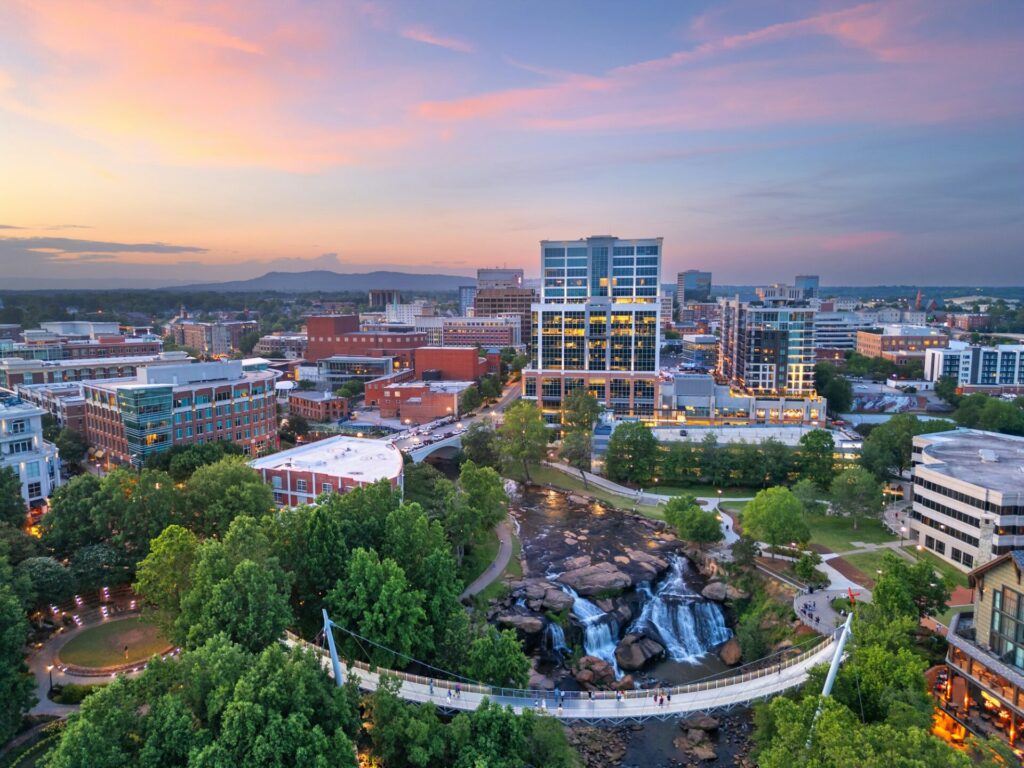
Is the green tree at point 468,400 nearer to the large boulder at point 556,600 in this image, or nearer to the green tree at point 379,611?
the large boulder at point 556,600

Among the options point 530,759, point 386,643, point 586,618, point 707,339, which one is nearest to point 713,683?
point 586,618

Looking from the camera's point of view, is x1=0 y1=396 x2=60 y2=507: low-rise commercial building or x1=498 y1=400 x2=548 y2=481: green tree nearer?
x1=0 y1=396 x2=60 y2=507: low-rise commercial building

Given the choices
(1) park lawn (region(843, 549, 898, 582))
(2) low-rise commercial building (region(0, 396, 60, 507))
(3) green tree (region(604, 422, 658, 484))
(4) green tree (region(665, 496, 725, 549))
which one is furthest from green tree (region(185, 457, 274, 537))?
(1) park lawn (region(843, 549, 898, 582))

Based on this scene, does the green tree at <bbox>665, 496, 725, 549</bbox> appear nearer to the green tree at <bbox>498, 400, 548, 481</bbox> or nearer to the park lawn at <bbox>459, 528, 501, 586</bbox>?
the park lawn at <bbox>459, 528, 501, 586</bbox>

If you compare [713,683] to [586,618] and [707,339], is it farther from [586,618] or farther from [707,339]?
[707,339]

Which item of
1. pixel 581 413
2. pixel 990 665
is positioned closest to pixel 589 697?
pixel 990 665
